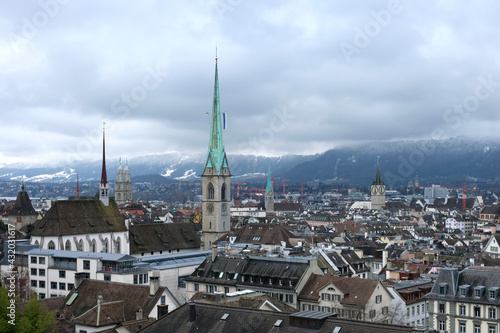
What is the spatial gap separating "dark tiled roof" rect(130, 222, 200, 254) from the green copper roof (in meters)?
18.9

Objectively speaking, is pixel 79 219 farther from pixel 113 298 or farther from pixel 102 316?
pixel 102 316

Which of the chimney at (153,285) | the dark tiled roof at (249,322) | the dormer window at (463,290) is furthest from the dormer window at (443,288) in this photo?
the dark tiled roof at (249,322)

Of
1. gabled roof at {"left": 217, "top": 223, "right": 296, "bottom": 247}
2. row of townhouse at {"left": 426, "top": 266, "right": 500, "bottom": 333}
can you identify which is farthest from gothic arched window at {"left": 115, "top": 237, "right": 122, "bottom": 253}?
row of townhouse at {"left": 426, "top": 266, "right": 500, "bottom": 333}

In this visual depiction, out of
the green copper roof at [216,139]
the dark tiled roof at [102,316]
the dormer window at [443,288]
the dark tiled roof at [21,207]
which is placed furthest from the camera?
the dark tiled roof at [21,207]

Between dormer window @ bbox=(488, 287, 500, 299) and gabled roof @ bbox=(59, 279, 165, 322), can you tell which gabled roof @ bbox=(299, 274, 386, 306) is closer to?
dormer window @ bbox=(488, 287, 500, 299)

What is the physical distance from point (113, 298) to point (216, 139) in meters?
66.1

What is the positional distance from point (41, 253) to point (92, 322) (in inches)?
1135

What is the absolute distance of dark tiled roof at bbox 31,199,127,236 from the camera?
3189 inches

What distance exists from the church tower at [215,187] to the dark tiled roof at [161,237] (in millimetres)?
13473

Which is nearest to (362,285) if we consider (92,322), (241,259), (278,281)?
(278,281)

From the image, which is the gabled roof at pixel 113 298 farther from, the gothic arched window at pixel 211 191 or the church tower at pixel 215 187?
the gothic arched window at pixel 211 191

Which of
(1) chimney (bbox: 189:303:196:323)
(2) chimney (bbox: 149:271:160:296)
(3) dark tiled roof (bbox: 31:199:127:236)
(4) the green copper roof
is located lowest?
(2) chimney (bbox: 149:271:160:296)

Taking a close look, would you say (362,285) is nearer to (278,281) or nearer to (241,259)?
(278,281)

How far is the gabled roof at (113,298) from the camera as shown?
48.1 meters
